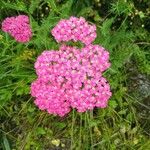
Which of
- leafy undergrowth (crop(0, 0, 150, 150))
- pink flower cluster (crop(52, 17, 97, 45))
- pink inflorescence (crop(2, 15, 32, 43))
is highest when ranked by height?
pink flower cluster (crop(52, 17, 97, 45))

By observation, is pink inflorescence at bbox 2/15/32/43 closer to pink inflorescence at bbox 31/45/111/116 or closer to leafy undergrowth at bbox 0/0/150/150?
leafy undergrowth at bbox 0/0/150/150

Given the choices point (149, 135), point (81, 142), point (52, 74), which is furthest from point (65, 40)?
point (149, 135)

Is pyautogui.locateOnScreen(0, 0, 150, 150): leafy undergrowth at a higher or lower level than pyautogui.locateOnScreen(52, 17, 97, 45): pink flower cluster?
lower

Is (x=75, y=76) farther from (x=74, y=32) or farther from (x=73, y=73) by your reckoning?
(x=74, y=32)

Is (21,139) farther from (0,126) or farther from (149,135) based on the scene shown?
(149,135)

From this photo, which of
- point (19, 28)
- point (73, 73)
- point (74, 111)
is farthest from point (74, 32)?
point (74, 111)

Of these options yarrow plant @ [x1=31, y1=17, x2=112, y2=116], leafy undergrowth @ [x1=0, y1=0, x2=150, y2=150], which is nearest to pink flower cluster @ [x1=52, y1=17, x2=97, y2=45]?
yarrow plant @ [x1=31, y1=17, x2=112, y2=116]

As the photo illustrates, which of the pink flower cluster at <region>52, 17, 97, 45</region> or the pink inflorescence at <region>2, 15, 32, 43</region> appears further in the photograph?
the pink inflorescence at <region>2, 15, 32, 43</region>
